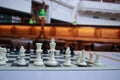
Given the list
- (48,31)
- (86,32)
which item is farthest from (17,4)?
(86,32)

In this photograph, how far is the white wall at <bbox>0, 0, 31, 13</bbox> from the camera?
761 cm

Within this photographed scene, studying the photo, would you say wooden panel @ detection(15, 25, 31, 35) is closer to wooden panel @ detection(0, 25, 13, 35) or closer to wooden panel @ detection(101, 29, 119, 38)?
wooden panel @ detection(0, 25, 13, 35)

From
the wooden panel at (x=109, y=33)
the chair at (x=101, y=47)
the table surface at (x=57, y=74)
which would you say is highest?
the wooden panel at (x=109, y=33)

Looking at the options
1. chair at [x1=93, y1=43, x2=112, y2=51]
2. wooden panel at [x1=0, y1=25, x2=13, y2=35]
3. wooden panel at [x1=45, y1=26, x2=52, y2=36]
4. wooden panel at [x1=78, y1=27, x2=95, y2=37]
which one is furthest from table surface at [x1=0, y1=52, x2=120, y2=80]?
wooden panel at [x1=0, y1=25, x2=13, y2=35]

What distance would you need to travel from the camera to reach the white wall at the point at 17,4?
7.61 meters

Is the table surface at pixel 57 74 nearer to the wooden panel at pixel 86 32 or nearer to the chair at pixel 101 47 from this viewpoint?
the chair at pixel 101 47

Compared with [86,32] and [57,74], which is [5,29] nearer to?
[86,32]

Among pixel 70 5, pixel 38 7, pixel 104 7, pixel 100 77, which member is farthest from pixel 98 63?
pixel 104 7

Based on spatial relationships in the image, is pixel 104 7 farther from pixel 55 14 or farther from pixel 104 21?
pixel 55 14

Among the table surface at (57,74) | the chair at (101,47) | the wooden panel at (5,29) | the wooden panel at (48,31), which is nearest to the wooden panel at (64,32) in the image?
the wooden panel at (48,31)

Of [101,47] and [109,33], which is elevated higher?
[109,33]

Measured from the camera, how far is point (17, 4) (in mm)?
8172

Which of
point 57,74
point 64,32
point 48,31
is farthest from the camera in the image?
point 64,32

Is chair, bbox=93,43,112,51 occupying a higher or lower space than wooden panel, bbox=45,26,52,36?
lower
